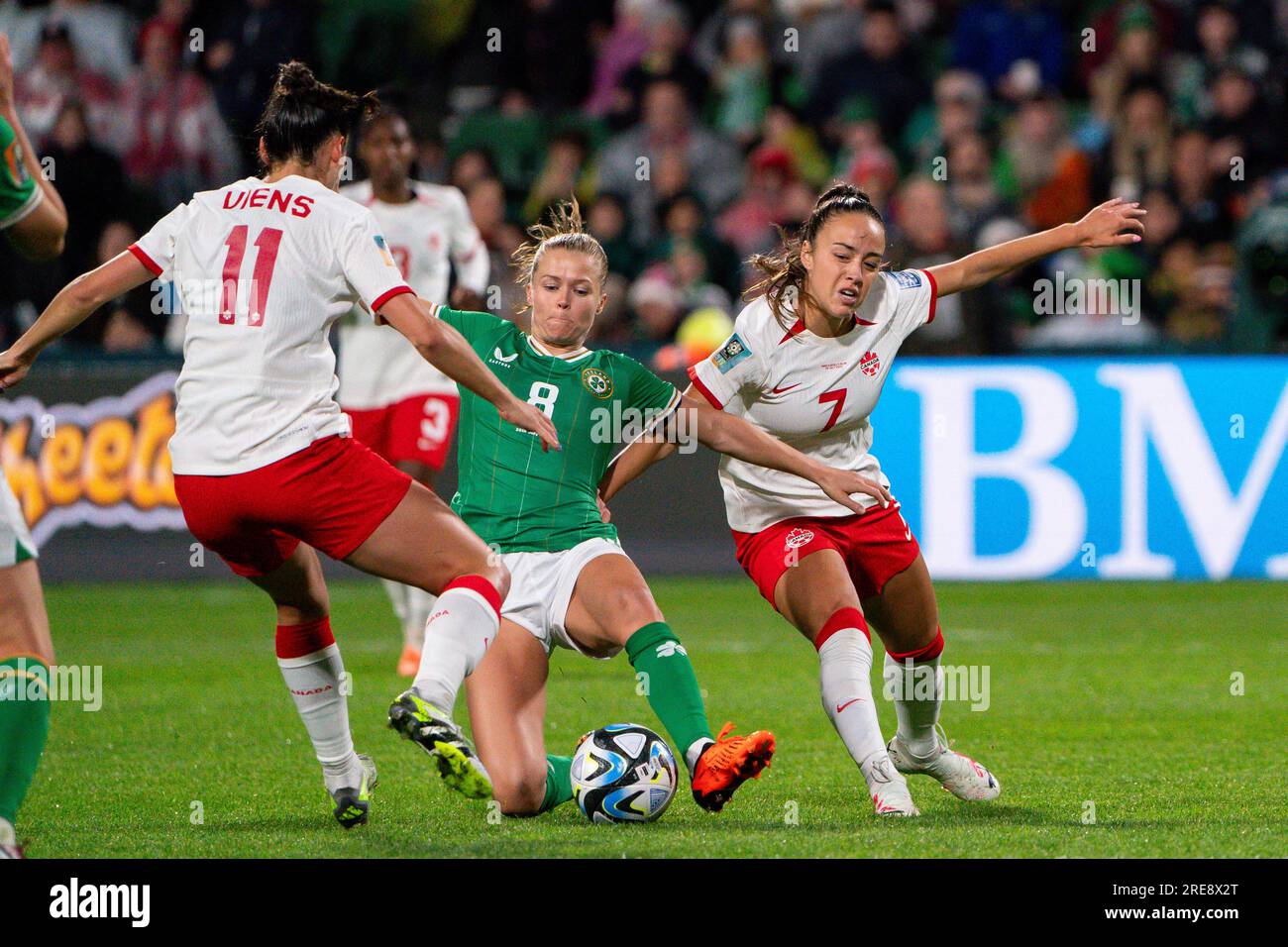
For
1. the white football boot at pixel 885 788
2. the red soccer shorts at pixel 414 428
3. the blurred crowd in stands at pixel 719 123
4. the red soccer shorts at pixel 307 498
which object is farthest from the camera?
the blurred crowd in stands at pixel 719 123

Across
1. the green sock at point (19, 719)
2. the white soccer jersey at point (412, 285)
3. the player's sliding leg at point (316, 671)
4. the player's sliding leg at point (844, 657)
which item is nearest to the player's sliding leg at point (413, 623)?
the white soccer jersey at point (412, 285)

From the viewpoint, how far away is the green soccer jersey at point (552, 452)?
5219 mm

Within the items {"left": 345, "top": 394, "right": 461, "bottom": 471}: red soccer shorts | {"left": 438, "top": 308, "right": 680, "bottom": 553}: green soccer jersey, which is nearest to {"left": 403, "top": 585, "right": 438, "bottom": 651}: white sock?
{"left": 345, "top": 394, "right": 461, "bottom": 471}: red soccer shorts

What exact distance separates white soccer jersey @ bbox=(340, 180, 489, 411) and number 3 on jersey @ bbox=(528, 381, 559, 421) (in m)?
2.81

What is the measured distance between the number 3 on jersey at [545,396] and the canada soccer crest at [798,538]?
75 centimetres

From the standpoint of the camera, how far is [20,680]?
396 centimetres

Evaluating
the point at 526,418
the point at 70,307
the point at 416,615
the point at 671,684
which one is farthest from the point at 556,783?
the point at 416,615

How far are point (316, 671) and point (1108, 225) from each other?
2567mm

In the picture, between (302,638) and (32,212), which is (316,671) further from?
(32,212)

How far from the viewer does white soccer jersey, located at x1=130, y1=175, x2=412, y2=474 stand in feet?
14.7

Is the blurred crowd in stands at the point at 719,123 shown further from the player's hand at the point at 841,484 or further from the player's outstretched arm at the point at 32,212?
the player's outstretched arm at the point at 32,212

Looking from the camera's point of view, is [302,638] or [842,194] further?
[842,194]

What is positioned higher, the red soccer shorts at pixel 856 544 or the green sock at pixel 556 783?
the red soccer shorts at pixel 856 544

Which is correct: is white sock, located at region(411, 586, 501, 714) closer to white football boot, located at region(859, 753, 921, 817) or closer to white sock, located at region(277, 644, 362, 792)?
white sock, located at region(277, 644, 362, 792)
